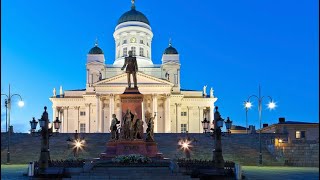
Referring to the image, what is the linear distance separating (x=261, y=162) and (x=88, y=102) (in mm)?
48142

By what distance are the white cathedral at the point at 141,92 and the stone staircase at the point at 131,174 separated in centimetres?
6010

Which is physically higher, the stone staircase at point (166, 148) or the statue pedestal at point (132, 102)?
the statue pedestal at point (132, 102)

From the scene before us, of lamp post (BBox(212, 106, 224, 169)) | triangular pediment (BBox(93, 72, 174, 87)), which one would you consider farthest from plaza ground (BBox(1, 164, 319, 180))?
triangular pediment (BBox(93, 72, 174, 87))

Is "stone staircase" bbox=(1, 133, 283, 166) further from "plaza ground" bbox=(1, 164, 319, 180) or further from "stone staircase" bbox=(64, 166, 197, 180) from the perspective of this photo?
"stone staircase" bbox=(64, 166, 197, 180)

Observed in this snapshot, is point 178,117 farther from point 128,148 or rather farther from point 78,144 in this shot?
point 128,148

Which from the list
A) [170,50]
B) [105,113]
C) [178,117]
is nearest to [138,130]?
[105,113]

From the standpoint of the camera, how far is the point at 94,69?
→ 9800cm

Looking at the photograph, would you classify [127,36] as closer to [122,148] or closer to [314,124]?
[314,124]

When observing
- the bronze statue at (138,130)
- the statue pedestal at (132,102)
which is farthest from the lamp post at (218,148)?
the statue pedestal at (132,102)

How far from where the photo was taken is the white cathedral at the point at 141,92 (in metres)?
87.1

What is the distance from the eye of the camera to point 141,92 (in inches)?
3388

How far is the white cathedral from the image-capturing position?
87.1m

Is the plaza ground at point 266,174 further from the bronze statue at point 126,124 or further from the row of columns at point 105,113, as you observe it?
the row of columns at point 105,113

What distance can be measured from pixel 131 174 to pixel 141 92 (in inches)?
2424
